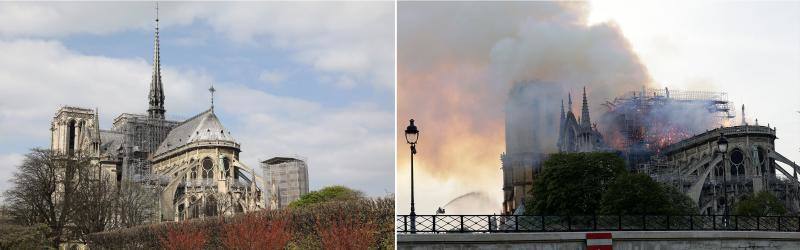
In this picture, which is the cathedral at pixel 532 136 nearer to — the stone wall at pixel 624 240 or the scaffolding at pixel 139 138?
the scaffolding at pixel 139 138

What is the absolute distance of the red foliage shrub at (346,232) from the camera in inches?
945

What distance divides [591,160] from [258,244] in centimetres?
2207

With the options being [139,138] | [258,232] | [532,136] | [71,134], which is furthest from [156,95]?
[258,232]

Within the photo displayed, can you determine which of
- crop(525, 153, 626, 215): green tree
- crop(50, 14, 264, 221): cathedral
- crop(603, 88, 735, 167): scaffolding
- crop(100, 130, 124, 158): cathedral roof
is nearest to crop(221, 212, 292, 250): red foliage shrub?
crop(525, 153, 626, 215): green tree

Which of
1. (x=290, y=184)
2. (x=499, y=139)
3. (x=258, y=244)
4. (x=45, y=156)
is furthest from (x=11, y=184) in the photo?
(x=290, y=184)

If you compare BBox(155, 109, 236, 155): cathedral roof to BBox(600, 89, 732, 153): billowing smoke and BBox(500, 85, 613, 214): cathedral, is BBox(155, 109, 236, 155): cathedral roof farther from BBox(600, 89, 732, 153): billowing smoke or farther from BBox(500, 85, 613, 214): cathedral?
BBox(600, 89, 732, 153): billowing smoke

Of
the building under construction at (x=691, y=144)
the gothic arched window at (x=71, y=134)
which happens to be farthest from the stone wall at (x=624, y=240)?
the gothic arched window at (x=71, y=134)

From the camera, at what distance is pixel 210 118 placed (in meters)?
94.6

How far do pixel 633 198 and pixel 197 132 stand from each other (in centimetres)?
5967

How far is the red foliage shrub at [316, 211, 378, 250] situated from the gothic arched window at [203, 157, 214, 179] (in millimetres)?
63916

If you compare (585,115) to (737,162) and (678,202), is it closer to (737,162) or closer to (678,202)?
(737,162)

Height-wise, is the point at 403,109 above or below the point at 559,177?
above

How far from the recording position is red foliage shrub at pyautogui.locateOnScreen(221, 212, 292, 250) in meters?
27.0

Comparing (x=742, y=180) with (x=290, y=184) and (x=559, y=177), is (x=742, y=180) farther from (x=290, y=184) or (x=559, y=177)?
(x=290, y=184)
